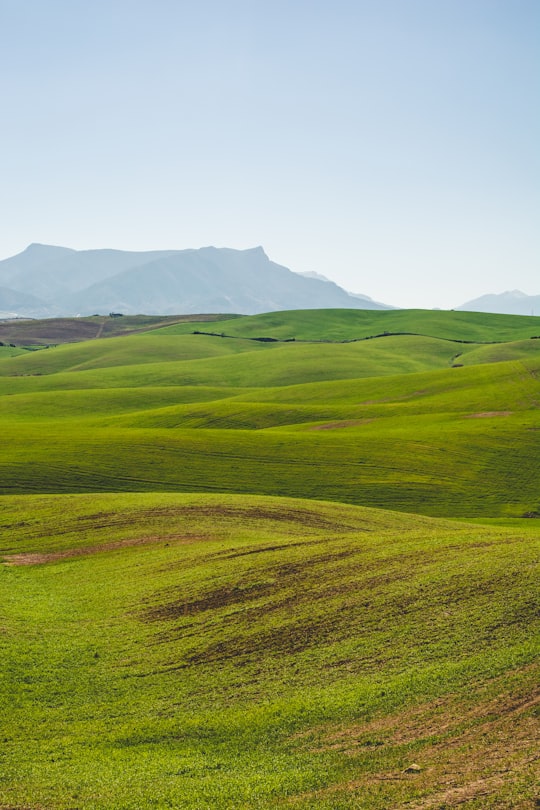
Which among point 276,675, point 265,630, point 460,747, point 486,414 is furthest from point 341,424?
point 460,747

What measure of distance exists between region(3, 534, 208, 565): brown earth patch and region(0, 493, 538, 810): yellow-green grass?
1.88 feet

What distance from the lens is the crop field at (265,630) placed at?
19.1 m

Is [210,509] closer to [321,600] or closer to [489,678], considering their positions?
[321,600]

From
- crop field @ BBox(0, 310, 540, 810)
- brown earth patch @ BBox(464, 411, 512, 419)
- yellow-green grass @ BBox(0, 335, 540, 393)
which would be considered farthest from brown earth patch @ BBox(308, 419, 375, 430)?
yellow-green grass @ BBox(0, 335, 540, 393)

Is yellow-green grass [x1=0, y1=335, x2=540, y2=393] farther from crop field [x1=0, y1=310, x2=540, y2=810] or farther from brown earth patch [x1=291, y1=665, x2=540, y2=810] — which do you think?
brown earth patch [x1=291, y1=665, x2=540, y2=810]

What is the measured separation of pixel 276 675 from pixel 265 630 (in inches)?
139

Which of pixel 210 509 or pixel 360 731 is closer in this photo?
pixel 360 731

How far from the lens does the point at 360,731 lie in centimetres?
2112

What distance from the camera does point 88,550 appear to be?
43.7 m

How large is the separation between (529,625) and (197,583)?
16242mm

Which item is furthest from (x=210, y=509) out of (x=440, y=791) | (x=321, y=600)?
(x=440, y=791)

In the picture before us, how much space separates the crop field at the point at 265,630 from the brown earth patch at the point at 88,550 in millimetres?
197

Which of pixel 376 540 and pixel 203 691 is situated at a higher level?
pixel 376 540

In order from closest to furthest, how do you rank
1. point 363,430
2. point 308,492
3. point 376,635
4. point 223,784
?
point 223,784 → point 376,635 → point 308,492 → point 363,430
